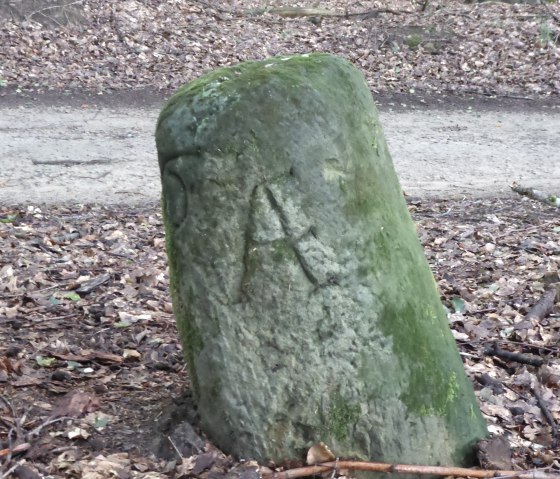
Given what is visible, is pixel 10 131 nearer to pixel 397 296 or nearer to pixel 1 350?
pixel 1 350

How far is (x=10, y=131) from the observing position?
889cm

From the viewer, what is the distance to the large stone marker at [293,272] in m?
2.63

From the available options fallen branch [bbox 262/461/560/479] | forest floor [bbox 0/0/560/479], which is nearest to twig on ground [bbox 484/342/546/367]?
forest floor [bbox 0/0/560/479]

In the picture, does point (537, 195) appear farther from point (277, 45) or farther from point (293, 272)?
point (277, 45)

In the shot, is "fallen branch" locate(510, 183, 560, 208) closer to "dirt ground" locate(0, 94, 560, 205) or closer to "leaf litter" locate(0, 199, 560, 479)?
"leaf litter" locate(0, 199, 560, 479)

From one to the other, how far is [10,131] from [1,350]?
5.65 meters

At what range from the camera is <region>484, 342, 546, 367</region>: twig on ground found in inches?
154

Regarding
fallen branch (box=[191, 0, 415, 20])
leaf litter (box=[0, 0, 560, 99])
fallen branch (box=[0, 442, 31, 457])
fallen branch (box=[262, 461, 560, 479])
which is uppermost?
fallen branch (box=[191, 0, 415, 20])

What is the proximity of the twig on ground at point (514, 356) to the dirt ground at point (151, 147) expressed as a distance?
3549mm

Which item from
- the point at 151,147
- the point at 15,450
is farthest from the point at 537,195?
the point at 15,450

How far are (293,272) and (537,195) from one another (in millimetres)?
5081

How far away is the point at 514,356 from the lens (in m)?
→ 3.99

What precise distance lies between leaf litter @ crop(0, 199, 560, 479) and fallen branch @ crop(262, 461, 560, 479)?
0.09m

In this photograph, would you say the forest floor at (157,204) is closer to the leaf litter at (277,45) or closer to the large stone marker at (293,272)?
the leaf litter at (277,45)
